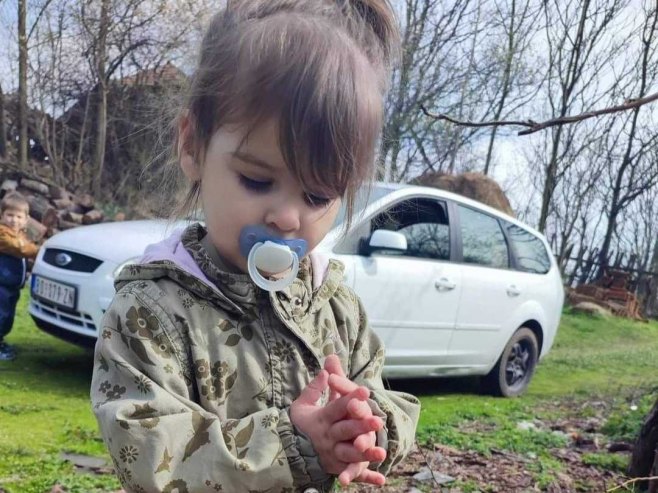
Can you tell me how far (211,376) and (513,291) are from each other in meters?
4.98

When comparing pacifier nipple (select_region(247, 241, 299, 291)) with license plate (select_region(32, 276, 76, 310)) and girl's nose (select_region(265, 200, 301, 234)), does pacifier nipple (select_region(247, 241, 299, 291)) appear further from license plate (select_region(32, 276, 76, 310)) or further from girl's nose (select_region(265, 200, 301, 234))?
license plate (select_region(32, 276, 76, 310))

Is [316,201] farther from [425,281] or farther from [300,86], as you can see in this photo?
[425,281]

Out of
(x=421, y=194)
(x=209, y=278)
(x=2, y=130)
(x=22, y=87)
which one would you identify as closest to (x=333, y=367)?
(x=209, y=278)

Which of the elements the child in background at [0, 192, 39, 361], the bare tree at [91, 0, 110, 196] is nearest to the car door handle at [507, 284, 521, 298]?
the child in background at [0, 192, 39, 361]

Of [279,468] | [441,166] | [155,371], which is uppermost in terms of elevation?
[441,166]

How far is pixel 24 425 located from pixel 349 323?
8.63 feet

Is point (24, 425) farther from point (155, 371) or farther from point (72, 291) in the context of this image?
point (155, 371)

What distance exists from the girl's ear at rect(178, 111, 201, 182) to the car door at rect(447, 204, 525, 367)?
4268 mm

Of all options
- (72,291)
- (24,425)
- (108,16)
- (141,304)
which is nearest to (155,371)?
(141,304)

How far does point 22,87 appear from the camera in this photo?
1095cm

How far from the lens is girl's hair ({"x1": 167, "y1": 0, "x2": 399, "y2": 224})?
1.11 m

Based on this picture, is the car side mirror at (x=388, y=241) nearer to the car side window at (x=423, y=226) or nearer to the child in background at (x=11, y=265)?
the car side window at (x=423, y=226)

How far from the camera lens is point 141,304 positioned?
1.12 metres

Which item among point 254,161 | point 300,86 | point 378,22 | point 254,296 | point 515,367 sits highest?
point 378,22
